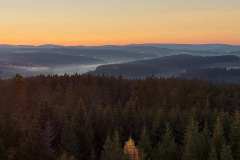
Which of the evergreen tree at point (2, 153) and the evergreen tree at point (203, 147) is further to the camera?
the evergreen tree at point (203, 147)

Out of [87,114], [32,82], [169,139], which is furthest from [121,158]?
[32,82]

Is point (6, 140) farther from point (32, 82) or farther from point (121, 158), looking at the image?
point (32, 82)

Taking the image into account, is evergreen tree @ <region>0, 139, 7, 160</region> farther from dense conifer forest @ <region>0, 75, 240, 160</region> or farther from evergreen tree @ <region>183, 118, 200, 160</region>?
evergreen tree @ <region>183, 118, 200, 160</region>

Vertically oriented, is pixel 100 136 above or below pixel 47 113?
below

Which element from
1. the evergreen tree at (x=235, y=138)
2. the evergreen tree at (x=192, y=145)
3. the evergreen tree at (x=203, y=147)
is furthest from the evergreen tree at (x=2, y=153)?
the evergreen tree at (x=235, y=138)

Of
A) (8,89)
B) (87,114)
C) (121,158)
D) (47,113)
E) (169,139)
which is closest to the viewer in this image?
(121,158)

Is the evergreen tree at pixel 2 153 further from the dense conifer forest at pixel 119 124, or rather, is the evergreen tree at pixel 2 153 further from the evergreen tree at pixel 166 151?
the evergreen tree at pixel 166 151

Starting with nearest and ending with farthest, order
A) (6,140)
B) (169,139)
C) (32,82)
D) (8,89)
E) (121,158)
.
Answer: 1. (121,158)
2. (6,140)
3. (169,139)
4. (8,89)
5. (32,82)

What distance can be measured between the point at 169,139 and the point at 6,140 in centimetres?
1836

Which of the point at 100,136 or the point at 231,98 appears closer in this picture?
the point at 100,136

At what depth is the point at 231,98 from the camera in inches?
4208

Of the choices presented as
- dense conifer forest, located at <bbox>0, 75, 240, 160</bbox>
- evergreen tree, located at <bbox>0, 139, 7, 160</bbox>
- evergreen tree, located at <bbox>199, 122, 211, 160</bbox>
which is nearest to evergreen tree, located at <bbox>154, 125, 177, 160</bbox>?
dense conifer forest, located at <bbox>0, 75, 240, 160</bbox>

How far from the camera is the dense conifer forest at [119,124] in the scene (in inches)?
1674

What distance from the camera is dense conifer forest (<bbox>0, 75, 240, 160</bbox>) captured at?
42531mm
